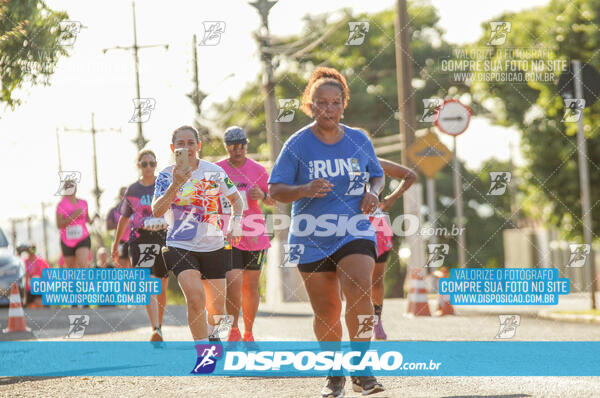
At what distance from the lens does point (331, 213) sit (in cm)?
653

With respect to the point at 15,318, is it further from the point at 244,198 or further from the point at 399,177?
the point at 399,177

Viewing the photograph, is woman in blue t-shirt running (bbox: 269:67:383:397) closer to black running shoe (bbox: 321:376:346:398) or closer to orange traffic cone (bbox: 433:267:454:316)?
black running shoe (bbox: 321:376:346:398)

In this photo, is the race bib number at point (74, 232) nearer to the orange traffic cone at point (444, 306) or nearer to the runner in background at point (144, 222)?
the runner in background at point (144, 222)

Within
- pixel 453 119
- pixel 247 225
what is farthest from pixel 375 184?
pixel 453 119

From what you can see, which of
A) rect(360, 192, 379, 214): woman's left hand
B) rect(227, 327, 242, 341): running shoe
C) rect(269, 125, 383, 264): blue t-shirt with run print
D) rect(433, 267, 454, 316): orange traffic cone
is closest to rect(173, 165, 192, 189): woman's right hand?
rect(269, 125, 383, 264): blue t-shirt with run print

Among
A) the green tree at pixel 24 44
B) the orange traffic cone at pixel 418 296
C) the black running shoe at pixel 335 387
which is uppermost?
the green tree at pixel 24 44

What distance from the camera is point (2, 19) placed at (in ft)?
30.8

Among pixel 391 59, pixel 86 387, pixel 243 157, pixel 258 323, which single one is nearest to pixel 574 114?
pixel 258 323

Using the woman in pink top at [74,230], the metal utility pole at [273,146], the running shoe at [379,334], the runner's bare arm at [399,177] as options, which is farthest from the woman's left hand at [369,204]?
the metal utility pole at [273,146]

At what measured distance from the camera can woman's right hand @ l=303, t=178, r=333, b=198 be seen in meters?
6.44

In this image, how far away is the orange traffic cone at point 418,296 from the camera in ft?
51.4

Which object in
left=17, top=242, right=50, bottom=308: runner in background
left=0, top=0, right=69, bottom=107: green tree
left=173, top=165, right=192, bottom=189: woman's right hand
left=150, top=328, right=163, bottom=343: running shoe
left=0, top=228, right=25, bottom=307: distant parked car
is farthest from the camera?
left=17, top=242, right=50, bottom=308: runner in background

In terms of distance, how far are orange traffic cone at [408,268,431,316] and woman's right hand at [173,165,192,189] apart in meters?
8.34

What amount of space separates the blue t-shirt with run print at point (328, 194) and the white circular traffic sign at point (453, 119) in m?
9.23
